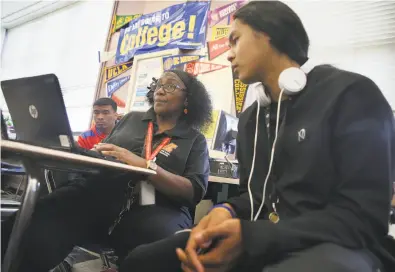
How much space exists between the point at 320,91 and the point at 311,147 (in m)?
0.15

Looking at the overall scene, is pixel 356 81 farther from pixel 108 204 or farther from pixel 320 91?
pixel 108 204

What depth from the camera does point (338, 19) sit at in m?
2.37

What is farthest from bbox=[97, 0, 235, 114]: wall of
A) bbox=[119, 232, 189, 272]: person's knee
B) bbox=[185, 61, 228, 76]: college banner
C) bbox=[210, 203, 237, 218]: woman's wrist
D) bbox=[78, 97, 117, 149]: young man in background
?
bbox=[119, 232, 189, 272]: person's knee

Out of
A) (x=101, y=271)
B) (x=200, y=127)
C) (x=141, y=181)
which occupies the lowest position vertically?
(x=101, y=271)

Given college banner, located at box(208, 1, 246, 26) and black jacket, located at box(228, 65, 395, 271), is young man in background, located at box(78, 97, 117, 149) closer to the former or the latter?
college banner, located at box(208, 1, 246, 26)

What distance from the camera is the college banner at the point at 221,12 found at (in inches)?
112

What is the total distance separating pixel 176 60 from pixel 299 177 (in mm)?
2522

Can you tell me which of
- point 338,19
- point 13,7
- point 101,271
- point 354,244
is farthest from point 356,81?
point 13,7

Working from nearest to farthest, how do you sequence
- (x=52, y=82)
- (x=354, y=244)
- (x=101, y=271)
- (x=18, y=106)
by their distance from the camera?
(x=354, y=244) → (x=52, y=82) → (x=18, y=106) → (x=101, y=271)

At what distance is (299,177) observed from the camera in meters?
0.74

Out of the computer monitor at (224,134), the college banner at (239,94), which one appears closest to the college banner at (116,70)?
the college banner at (239,94)

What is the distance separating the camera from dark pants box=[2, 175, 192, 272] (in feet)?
3.67

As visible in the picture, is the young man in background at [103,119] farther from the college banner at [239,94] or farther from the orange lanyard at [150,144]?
the orange lanyard at [150,144]

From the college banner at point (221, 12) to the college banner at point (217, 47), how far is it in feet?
0.70
